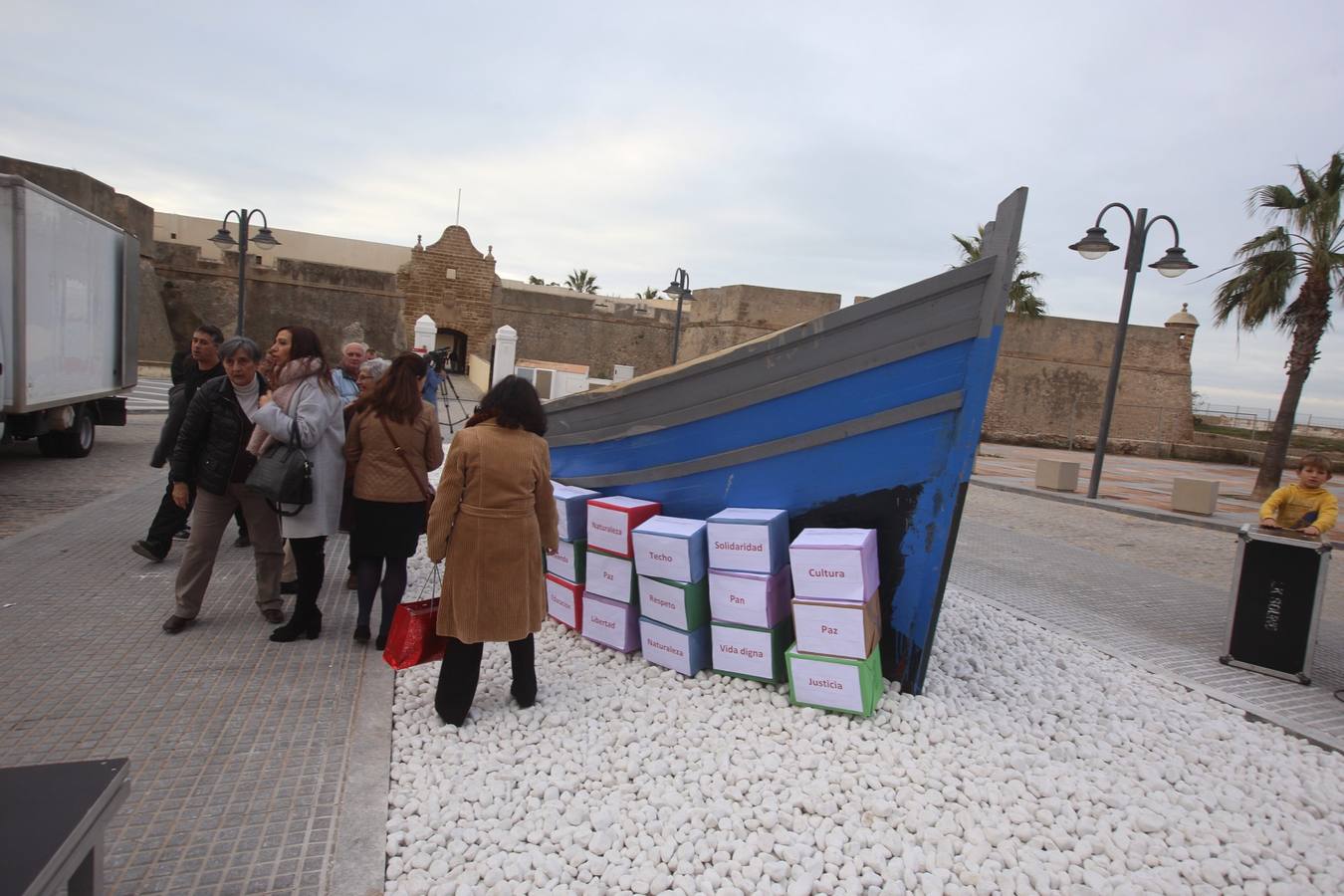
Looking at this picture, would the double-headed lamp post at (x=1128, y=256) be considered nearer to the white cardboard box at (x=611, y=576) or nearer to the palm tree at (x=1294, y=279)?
the palm tree at (x=1294, y=279)

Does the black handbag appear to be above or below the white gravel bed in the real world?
above

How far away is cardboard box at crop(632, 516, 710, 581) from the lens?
12.7 feet

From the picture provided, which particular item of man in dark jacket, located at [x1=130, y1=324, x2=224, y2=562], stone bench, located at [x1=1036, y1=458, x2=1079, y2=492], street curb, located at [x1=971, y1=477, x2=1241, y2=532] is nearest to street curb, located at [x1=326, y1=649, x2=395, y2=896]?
man in dark jacket, located at [x1=130, y1=324, x2=224, y2=562]

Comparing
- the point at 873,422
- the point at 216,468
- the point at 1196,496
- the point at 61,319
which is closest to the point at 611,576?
the point at 873,422

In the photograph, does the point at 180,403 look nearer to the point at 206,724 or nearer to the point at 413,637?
the point at 206,724

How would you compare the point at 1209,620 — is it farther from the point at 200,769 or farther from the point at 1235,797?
the point at 200,769

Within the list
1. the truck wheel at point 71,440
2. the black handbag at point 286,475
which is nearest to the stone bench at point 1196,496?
the black handbag at point 286,475

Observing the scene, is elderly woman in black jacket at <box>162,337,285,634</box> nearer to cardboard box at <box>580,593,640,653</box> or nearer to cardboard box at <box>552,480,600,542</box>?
cardboard box at <box>552,480,600,542</box>

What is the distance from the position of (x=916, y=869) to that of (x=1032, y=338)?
32.0 meters

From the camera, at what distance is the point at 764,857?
2.58 meters

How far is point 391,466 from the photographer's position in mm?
4027

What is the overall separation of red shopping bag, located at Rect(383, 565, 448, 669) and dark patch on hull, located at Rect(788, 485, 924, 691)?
199 centimetres

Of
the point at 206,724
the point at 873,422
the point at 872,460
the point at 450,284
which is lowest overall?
the point at 206,724

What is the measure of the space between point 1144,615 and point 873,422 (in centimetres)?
406
